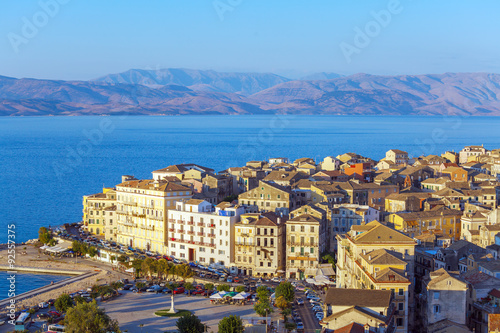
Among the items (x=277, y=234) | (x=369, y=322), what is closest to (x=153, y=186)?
(x=277, y=234)

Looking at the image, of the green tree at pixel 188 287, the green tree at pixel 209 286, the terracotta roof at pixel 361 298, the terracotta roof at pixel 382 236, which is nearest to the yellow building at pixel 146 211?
the green tree at pixel 188 287

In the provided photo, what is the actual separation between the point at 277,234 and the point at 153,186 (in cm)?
1172

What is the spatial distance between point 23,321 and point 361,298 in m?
16.2

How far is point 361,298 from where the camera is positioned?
25.3 m

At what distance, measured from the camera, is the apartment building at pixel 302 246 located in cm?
3922

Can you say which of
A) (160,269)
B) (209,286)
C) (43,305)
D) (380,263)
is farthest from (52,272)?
(380,263)

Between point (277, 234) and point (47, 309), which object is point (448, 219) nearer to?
point (277, 234)

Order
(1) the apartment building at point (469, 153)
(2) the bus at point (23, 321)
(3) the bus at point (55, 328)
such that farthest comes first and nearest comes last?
(1) the apartment building at point (469, 153)
(2) the bus at point (23, 321)
(3) the bus at point (55, 328)

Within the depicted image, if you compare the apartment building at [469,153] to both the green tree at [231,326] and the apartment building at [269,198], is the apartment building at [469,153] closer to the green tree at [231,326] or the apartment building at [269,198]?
the apartment building at [269,198]

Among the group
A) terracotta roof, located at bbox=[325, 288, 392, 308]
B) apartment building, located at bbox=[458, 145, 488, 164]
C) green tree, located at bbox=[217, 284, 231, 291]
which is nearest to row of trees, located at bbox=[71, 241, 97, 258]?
green tree, located at bbox=[217, 284, 231, 291]

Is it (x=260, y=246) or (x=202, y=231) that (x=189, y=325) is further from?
(x=202, y=231)

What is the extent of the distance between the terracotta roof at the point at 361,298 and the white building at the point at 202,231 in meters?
16.3

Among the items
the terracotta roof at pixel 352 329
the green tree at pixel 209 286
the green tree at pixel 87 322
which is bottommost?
the green tree at pixel 209 286

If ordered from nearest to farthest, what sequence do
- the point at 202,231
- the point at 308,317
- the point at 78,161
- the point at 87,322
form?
the point at 87,322
the point at 308,317
the point at 202,231
the point at 78,161
